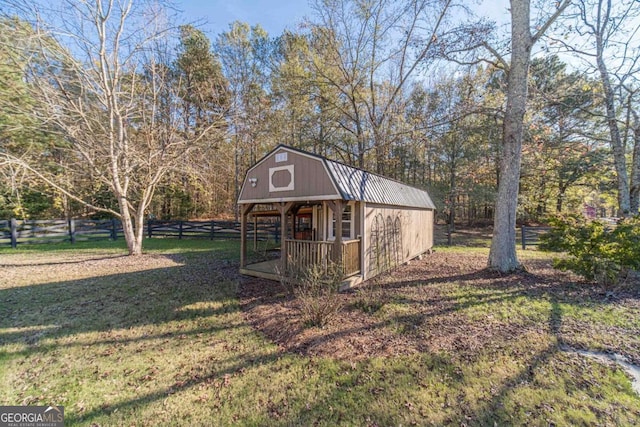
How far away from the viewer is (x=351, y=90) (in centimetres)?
1545

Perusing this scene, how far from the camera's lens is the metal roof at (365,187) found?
5.97 m

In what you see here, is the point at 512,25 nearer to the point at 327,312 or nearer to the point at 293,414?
the point at 327,312

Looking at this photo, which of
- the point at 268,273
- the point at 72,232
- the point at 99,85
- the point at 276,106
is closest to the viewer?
the point at 268,273

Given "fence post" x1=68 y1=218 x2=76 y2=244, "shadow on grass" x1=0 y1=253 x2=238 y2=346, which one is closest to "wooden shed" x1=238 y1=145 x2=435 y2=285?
"shadow on grass" x1=0 y1=253 x2=238 y2=346

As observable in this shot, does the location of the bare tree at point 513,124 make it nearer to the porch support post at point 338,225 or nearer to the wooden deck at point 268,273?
the wooden deck at point 268,273

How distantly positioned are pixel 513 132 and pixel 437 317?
567cm

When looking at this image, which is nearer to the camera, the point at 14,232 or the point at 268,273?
the point at 268,273

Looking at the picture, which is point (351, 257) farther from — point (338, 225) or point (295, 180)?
point (295, 180)

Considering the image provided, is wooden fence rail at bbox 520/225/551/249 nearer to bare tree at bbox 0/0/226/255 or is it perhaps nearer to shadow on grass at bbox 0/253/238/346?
shadow on grass at bbox 0/253/238/346

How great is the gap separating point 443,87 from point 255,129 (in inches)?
399

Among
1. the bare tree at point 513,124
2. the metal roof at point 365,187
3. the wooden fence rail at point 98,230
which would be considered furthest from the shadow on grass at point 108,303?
the bare tree at point 513,124

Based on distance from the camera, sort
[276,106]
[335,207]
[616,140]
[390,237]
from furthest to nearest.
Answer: [276,106], [390,237], [616,140], [335,207]

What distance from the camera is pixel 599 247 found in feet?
18.5

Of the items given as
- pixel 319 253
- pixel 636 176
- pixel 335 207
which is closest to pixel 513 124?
pixel 636 176
